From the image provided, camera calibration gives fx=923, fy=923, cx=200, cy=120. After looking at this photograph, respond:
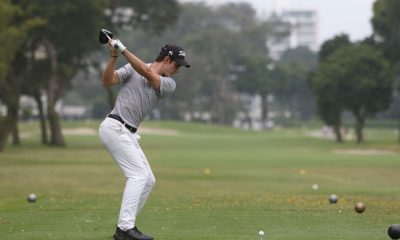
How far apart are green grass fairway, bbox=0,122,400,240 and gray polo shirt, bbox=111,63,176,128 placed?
1922mm

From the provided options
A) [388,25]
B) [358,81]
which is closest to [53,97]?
[358,81]

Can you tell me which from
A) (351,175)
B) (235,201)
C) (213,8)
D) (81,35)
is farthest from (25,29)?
(213,8)

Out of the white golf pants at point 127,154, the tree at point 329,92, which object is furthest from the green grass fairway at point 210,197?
the tree at point 329,92

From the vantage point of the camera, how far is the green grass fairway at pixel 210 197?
1416cm

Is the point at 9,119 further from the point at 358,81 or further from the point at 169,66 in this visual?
the point at 169,66

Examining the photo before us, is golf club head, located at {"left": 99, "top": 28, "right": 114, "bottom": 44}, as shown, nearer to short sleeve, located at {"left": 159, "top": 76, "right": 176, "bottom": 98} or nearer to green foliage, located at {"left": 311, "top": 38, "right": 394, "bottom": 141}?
short sleeve, located at {"left": 159, "top": 76, "right": 176, "bottom": 98}

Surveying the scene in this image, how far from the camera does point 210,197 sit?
2275 centimetres

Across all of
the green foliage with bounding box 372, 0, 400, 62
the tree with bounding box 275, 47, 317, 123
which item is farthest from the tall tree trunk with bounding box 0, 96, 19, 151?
the tree with bounding box 275, 47, 317, 123

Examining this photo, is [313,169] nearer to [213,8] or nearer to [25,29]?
[25,29]

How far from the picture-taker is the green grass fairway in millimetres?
14156

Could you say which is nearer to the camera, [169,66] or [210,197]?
[169,66]

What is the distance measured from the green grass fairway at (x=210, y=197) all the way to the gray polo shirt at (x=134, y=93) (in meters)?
1.92

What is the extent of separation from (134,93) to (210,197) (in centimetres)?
1065

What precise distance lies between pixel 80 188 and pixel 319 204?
448 inches
